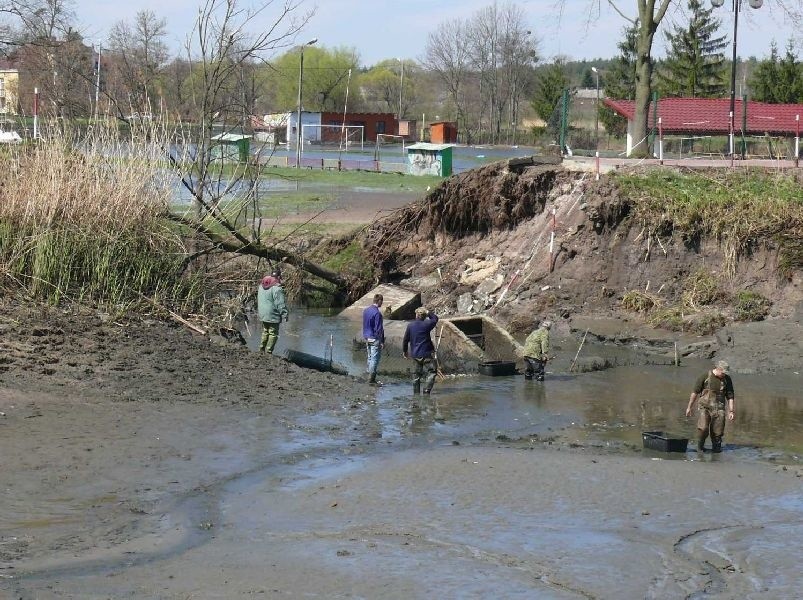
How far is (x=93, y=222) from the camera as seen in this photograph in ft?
56.8

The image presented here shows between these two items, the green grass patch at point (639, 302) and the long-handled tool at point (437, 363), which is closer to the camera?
the long-handled tool at point (437, 363)

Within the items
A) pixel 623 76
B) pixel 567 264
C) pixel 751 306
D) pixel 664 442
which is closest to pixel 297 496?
pixel 664 442

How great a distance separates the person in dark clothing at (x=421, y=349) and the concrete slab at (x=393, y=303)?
6.21 meters

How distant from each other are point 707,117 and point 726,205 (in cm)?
1610

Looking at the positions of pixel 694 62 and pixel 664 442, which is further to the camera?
pixel 694 62

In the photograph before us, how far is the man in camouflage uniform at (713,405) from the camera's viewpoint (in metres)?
14.7

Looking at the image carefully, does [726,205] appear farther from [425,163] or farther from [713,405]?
[425,163]

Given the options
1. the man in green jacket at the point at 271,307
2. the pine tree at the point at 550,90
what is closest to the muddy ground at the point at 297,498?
the man in green jacket at the point at 271,307

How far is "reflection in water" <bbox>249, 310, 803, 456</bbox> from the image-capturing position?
15695 mm

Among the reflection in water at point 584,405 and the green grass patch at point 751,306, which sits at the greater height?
the green grass patch at point 751,306

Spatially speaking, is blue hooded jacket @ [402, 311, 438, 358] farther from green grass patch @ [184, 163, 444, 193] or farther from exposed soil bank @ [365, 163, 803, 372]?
green grass patch @ [184, 163, 444, 193]

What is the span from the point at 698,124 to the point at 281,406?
2810cm

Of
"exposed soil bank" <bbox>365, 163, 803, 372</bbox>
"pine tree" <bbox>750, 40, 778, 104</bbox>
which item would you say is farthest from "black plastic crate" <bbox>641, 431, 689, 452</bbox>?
"pine tree" <bbox>750, 40, 778, 104</bbox>

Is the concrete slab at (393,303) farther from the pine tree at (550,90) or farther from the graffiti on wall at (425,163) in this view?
the pine tree at (550,90)
